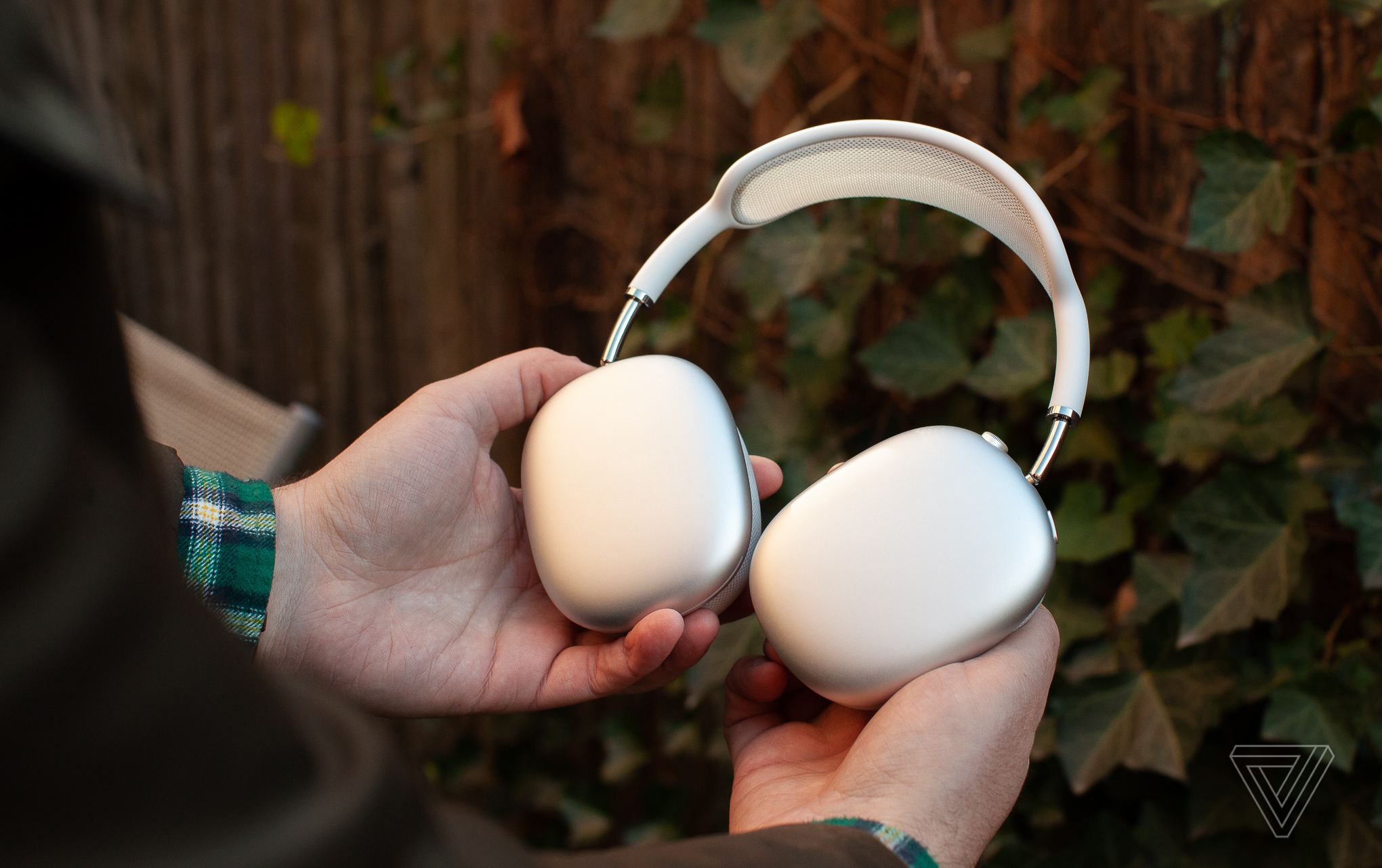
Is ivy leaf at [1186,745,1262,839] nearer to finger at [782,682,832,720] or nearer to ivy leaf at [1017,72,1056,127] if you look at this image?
finger at [782,682,832,720]

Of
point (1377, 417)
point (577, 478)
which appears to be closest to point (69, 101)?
point (577, 478)

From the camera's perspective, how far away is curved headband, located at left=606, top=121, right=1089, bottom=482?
0.73 meters

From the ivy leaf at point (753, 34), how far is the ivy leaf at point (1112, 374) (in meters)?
0.61

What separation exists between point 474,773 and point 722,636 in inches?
43.1

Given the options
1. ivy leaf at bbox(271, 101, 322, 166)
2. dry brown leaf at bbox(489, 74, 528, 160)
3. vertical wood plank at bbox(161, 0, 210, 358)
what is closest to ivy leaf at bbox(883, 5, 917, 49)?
dry brown leaf at bbox(489, 74, 528, 160)

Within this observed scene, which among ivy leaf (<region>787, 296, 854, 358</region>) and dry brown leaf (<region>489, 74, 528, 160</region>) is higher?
dry brown leaf (<region>489, 74, 528, 160</region>)

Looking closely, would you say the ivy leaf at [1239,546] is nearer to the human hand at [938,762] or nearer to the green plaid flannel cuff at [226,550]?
the human hand at [938,762]

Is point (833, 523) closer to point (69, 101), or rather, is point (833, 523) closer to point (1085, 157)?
point (69, 101)

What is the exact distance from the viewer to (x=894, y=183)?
82 centimetres

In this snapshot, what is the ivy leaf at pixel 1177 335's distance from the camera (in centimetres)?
107

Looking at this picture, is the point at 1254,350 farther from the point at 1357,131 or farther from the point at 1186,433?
the point at 1357,131

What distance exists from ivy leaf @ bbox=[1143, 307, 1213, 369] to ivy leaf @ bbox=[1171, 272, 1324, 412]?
0.31 feet

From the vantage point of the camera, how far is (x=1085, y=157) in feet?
4.02

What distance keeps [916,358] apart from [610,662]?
0.65 meters
